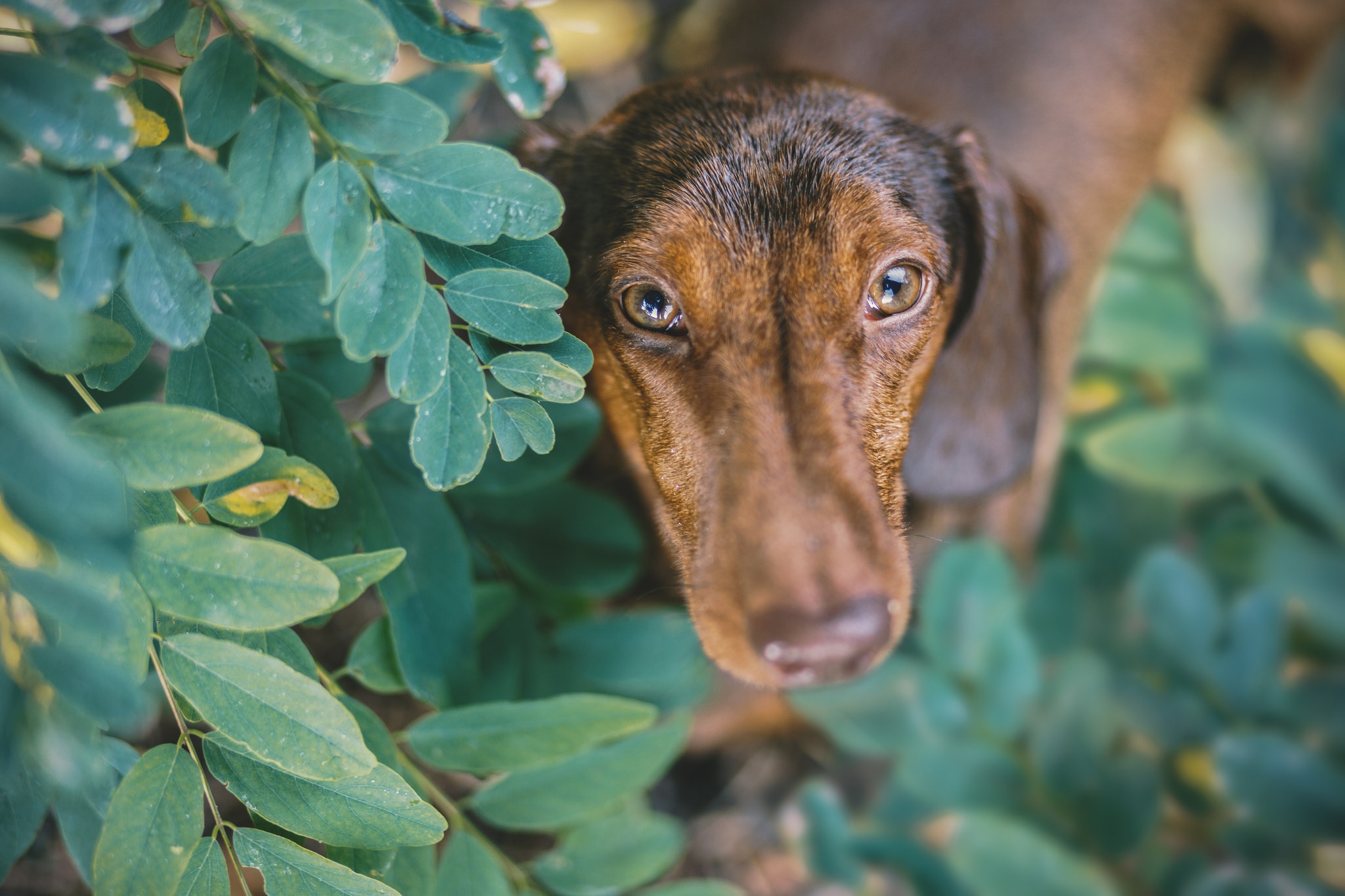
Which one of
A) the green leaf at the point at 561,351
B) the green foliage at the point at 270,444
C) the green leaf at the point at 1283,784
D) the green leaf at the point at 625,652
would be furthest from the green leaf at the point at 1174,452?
the green leaf at the point at 561,351

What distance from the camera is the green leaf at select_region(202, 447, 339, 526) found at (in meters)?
0.84

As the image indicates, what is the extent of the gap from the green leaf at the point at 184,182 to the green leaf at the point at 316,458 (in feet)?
0.86

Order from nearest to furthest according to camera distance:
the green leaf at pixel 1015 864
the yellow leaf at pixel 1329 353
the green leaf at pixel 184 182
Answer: the green leaf at pixel 184 182 < the green leaf at pixel 1015 864 < the yellow leaf at pixel 1329 353

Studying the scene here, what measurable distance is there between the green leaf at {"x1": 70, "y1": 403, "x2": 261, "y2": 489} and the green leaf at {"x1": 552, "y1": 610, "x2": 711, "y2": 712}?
640 millimetres

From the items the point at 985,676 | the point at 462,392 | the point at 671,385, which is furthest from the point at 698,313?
the point at 985,676

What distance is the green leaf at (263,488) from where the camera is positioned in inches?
32.9

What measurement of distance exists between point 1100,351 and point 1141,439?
0.30m

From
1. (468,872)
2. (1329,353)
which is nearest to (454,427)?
(468,872)

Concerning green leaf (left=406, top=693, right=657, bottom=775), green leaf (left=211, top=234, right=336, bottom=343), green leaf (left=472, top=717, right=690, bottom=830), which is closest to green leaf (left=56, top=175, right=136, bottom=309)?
green leaf (left=211, top=234, right=336, bottom=343)

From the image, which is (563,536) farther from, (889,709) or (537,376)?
(889,709)

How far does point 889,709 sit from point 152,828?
1.18m

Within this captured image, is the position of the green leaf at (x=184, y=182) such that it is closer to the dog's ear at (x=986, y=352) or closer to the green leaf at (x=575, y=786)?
the green leaf at (x=575, y=786)

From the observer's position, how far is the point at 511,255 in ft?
3.06

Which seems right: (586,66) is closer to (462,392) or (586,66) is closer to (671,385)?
(671,385)
